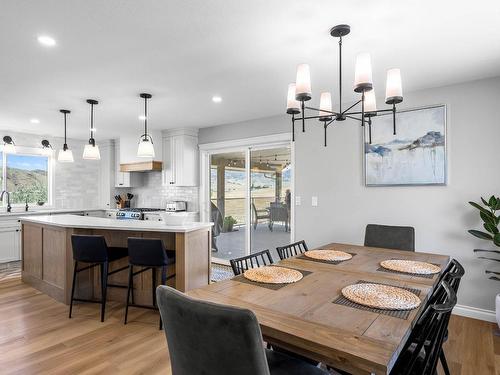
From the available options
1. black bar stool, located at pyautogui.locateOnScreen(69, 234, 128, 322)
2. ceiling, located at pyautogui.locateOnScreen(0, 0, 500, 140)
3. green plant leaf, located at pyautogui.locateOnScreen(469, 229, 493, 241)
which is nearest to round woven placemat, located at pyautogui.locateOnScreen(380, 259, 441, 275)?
green plant leaf, located at pyautogui.locateOnScreen(469, 229, 493, 241)

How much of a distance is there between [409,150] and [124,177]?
5107 millimetres

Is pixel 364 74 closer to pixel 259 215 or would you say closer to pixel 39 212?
pixel 259 215

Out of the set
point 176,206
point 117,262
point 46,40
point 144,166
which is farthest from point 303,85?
point 144,166

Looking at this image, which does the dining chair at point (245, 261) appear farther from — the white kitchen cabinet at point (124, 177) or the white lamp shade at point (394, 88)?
the white kitchen cabinet at point (124, 177)

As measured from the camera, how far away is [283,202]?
473 cm

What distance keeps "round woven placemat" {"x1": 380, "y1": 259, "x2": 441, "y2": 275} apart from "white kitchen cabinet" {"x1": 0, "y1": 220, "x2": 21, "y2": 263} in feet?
18.5

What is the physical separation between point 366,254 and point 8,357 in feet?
9.56

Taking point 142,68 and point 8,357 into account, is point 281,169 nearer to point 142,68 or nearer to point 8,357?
point 142,68

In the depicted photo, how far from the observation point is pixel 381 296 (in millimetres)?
1539

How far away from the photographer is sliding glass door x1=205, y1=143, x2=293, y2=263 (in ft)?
15.5

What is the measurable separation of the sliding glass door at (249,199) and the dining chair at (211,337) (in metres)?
3.39

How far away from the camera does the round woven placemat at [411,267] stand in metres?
2.02

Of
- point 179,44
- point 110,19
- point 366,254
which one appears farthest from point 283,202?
point 110,19

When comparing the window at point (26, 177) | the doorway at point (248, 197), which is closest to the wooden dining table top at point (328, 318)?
the doorway at point (248, 197)
